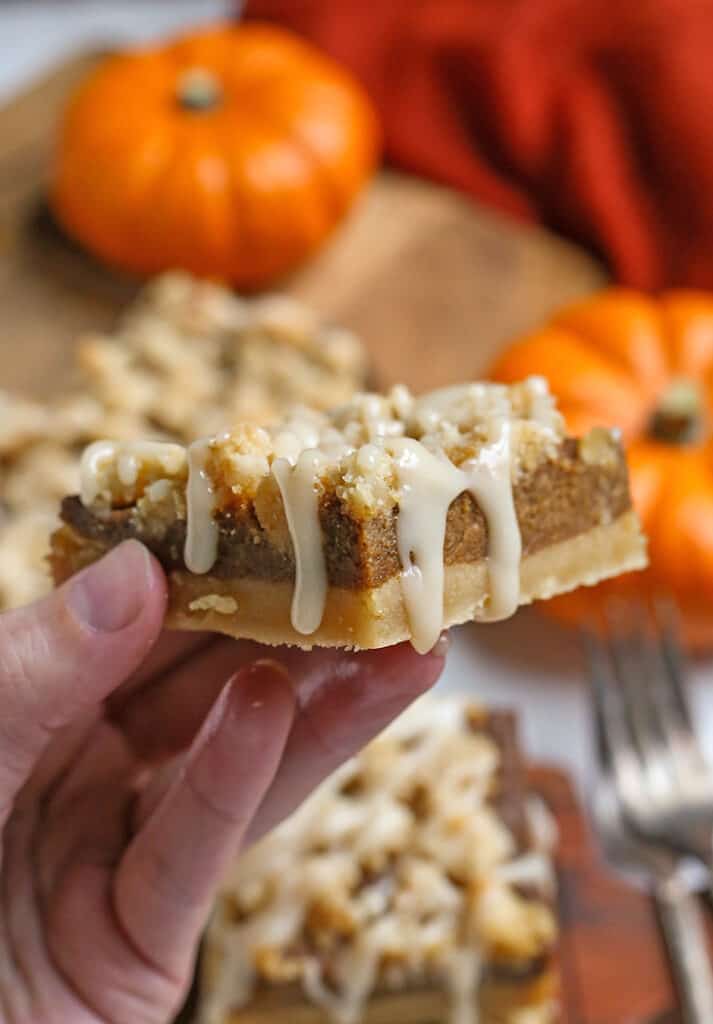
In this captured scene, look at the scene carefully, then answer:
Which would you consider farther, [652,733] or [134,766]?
[652,733]

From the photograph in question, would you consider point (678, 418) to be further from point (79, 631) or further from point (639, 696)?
point (79, 631)

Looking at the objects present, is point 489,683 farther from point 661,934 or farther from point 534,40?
point 534,40

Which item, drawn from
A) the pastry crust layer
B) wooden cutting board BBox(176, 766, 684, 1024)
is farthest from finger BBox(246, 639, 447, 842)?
wooden cutting board BBox(176, 766, 684, 1024)

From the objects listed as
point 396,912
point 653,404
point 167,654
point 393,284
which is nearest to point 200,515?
point 167,654

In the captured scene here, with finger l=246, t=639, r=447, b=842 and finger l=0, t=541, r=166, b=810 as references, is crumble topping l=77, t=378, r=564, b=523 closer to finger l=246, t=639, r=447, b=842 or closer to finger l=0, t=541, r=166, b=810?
finger l=0, t=541, r=166, b=810

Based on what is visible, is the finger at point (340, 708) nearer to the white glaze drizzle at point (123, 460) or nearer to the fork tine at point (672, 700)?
the white glaze drizzle at point (123, 460)

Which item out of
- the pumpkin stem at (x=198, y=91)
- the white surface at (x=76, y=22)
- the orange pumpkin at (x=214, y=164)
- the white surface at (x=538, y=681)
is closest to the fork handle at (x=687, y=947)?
the white surface at (x=538, y=681)

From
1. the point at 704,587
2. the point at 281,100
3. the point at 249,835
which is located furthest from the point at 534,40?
the point at 249,835

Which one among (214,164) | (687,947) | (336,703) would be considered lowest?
(687,947)
